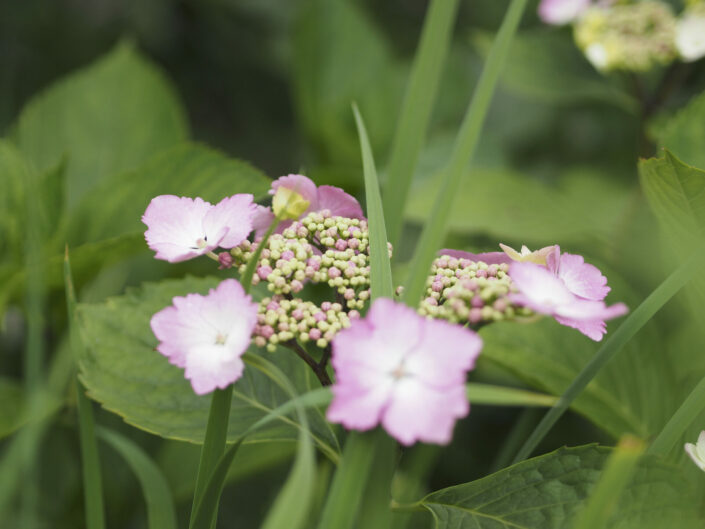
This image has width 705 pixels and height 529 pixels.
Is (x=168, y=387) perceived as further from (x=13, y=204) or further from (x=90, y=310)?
(x=13, y=204)

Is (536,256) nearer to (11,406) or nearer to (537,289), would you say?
(537,289)

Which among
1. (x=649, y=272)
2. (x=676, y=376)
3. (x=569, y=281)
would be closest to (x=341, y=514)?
(x=569, y=281)

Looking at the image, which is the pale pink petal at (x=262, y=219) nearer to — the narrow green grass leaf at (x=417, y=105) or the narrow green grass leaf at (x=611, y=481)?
the narrow green grass leaf at (x=417, y=105)

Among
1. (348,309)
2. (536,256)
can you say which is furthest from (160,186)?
(536,256)

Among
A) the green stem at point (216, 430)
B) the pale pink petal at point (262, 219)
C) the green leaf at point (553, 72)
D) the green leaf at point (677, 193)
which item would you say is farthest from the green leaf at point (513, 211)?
the green stem at point (216, 430)

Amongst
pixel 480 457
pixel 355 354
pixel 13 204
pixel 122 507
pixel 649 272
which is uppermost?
pixel 355 354

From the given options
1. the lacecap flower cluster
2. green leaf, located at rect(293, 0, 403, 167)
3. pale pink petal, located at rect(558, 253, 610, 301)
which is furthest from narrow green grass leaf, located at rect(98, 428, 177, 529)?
green leaf, located at rect(293, 0, 403, 167)
